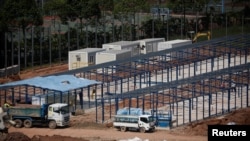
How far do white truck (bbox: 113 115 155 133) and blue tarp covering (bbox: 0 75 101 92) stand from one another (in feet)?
11.9

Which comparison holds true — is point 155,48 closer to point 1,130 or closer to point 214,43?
point 214,43

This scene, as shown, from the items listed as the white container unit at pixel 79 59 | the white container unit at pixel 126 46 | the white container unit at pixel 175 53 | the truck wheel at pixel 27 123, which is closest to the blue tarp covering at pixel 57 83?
the truck wheel at pixel 27 123

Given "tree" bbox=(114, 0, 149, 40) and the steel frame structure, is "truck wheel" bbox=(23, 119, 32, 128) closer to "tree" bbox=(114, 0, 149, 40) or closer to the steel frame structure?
the steel frame structure

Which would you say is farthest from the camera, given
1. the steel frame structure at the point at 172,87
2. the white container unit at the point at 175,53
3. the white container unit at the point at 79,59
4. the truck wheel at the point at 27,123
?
the white container unit at the point at 79,59

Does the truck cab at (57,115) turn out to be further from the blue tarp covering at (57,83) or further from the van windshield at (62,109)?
the blue tarp covering at (57,83)

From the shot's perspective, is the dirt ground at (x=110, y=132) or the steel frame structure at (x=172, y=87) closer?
the dirt ground at (x=110, y=132)

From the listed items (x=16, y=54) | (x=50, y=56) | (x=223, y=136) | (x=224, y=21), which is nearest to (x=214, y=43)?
(x=50, y=56)

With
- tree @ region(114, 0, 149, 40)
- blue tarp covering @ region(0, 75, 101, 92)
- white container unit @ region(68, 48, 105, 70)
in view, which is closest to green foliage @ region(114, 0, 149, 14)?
tree @ region(114, 0, 149, 40)

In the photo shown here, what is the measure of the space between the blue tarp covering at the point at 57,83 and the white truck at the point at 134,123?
364 cm

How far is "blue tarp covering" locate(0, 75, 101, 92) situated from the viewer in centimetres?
3153

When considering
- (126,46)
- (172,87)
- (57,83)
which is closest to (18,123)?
(57,83)

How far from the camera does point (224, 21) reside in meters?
58.9

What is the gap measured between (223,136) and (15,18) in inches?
1131

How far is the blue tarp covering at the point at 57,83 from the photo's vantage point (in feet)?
103
